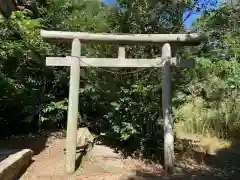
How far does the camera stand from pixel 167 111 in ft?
30.6

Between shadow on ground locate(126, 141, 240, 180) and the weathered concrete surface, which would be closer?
the weathered concrete surface

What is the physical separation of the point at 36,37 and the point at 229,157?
6.66m

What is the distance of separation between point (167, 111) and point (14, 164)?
3.63 metres

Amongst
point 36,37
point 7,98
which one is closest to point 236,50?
point 36,37

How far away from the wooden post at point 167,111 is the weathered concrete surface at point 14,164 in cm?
322

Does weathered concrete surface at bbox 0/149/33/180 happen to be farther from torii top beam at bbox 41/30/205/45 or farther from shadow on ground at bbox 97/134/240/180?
torii top beam at bbox 41/30/205/45

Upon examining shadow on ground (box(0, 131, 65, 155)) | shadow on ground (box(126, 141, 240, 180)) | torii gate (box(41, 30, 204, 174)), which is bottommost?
shadow on ground (box(126, 141, 240, 180))

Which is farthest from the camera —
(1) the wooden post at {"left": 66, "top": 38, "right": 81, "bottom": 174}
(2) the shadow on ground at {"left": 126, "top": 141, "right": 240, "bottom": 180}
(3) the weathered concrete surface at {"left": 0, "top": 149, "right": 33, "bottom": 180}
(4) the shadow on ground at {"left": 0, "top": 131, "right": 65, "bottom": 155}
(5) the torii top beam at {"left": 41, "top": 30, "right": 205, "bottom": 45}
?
(4) the shadow on ground at {"left": 0, "top": 131, "right": 65, "bottom": 155}

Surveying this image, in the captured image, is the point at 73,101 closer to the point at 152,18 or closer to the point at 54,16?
the point at 152,18

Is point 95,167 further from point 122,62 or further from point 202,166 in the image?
point 202,166

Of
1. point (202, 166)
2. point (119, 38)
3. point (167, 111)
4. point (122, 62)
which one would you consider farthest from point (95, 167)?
point (119, 38)

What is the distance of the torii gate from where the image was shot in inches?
Result: 358

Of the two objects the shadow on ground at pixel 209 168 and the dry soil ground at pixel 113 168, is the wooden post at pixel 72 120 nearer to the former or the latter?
the dry soil ground at pixel 113 168

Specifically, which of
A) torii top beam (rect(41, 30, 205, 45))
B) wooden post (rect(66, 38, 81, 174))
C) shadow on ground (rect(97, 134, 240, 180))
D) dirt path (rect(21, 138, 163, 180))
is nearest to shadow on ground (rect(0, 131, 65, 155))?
dirt path (rect(21, 138, 163, 180))
